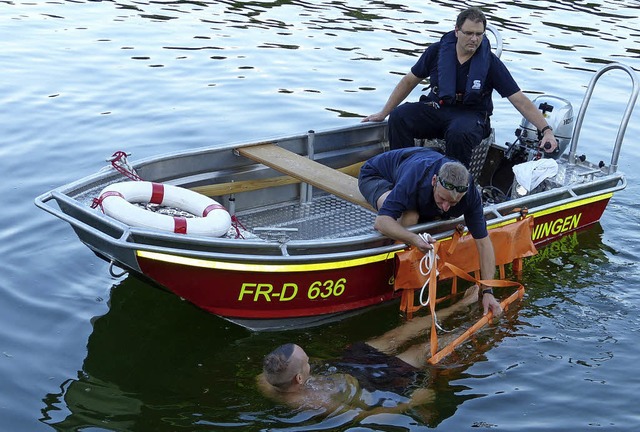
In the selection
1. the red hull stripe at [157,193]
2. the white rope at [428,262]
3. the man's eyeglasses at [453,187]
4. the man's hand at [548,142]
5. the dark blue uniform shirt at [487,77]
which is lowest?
the white rope at [428,262]

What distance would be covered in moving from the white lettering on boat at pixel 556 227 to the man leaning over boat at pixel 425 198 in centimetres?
139

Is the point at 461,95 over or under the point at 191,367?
over

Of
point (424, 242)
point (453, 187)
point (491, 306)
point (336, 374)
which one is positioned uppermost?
point (453, 187)

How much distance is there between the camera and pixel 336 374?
623 centimetres

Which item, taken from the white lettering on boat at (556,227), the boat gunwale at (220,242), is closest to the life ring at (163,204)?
the boat gunwale at (220,242)

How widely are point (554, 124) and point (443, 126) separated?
4.34ft

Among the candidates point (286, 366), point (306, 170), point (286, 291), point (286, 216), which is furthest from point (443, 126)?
point (286, 366)

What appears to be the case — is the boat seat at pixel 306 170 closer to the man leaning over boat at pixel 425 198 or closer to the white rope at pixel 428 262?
the man leaning over boat at pixel 425 198

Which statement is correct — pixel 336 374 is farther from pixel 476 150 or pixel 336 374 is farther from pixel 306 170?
pixel 476 150

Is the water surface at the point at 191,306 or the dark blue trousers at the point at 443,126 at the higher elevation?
the dark blue trousers at the point at 443,126

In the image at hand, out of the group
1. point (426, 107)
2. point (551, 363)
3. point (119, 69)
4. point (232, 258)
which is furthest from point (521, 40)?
point (232, 258)

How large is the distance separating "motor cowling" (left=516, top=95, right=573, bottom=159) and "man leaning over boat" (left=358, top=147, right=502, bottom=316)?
2.09m

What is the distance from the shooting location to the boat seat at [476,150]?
333 inches

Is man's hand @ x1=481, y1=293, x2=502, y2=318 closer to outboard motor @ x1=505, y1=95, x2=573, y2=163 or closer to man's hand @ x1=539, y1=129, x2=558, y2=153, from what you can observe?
man's hand @ x1=539, y1=129, x2=558, y2=153
